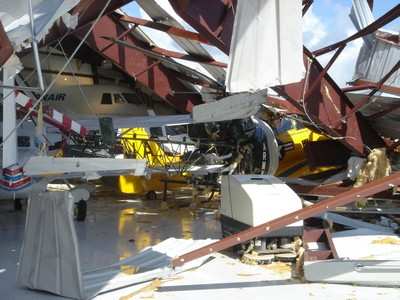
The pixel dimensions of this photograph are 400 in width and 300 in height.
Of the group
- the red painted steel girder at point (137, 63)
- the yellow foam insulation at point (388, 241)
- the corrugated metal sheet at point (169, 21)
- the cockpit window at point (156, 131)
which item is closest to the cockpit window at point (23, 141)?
the red painted steel girder at point (137, 63)

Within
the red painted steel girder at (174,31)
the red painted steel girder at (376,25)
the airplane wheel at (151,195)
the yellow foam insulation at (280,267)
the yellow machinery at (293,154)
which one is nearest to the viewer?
the yellow foam insulation at (280,267)

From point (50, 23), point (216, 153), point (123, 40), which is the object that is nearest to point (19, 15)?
point (50, 23)

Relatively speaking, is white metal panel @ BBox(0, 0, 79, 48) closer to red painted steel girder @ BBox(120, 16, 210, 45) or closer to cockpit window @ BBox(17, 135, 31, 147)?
red painted steel girder @ BBox(120, 16, 210, 45)

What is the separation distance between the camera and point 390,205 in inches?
354

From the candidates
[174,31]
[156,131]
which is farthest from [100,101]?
[174,31]

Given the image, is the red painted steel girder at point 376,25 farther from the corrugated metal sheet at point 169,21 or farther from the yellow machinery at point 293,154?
the yellow machinery at point 293,154

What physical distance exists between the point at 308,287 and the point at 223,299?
36.7 inches

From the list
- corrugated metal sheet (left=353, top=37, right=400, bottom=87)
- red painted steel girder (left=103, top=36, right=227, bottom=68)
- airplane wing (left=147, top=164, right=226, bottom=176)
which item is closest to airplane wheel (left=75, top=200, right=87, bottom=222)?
airplane wing (left=147, top=164, right=226, bottom=176)

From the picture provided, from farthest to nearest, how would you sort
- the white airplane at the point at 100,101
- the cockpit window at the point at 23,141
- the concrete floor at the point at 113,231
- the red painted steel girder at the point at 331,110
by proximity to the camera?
the white airplane at the point at 100,101 < the cockpit window at the point at 23,141 < the red painted steel girder at the point at 331,110 < the concrete floor at the point at 113,231

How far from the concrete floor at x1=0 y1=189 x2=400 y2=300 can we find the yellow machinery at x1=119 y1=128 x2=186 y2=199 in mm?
1713

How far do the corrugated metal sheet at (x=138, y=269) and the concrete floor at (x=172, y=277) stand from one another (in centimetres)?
11

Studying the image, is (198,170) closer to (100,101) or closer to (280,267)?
(100,101)

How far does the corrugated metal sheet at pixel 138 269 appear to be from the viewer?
19.2 feet

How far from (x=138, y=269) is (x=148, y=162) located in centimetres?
658
